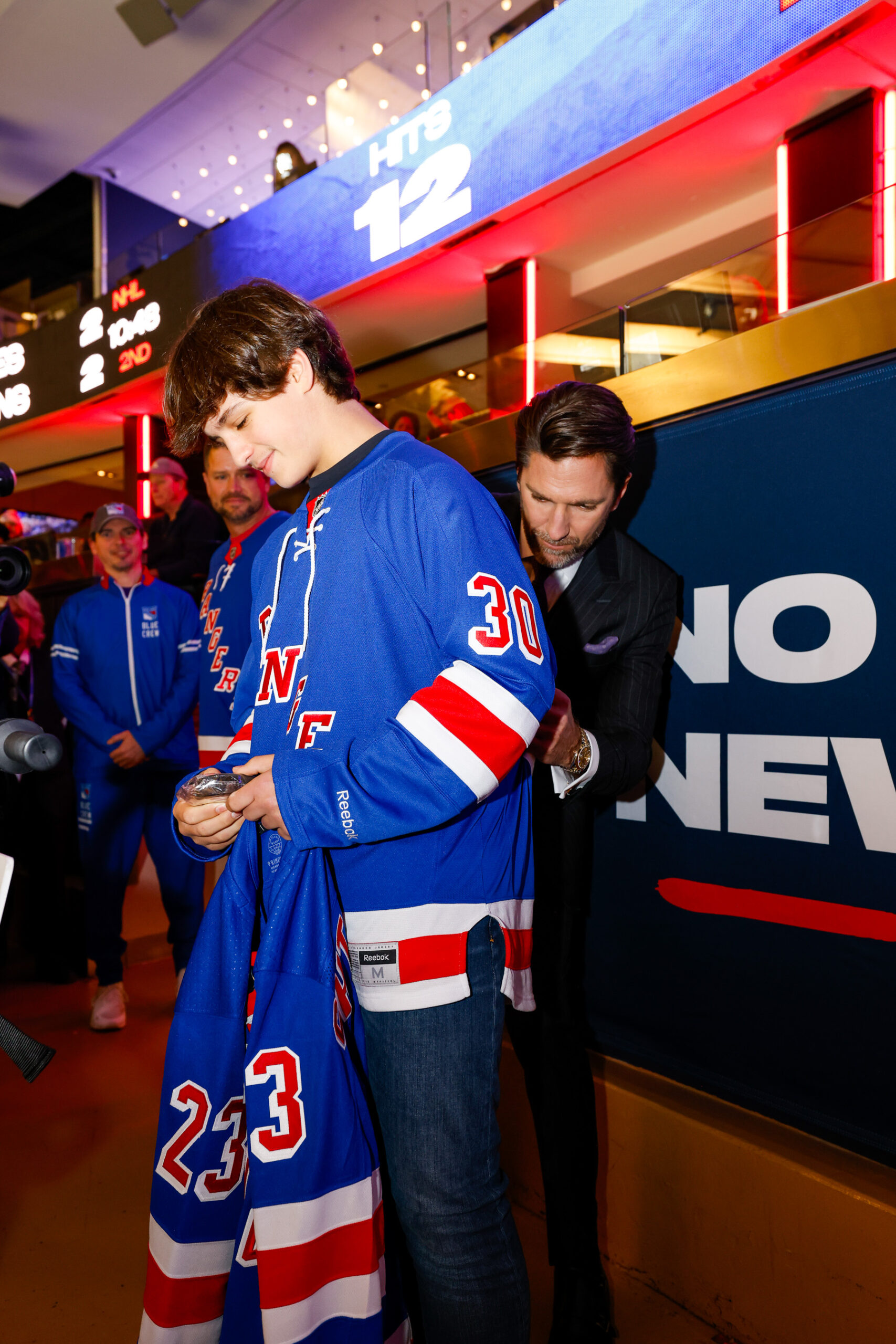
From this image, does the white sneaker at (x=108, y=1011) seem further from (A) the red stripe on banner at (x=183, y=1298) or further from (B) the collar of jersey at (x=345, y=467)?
(B) the collar of jersey at (x=345, y=467)

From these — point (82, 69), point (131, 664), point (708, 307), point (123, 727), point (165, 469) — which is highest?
point (82, 69)

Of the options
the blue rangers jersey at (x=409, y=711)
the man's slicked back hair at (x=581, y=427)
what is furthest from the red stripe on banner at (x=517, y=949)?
the man's slicked back hair at (x=581, y=427)

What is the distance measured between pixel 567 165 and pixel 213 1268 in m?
4.94

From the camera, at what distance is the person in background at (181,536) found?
3797 millimetres

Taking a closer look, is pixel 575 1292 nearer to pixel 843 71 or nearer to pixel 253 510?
pixel 253 510

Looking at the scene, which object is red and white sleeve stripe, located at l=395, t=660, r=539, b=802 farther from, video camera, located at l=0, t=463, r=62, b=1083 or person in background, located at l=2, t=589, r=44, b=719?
person in background, located at l=2, t=589, r=44, b=719

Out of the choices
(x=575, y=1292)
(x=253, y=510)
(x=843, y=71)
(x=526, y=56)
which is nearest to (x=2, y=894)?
(x=575, y=1292)

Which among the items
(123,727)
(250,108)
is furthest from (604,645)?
(250,108)

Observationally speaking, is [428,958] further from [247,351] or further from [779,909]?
[779,909]

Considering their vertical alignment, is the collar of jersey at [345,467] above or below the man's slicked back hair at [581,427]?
below

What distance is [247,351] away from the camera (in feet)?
3.01

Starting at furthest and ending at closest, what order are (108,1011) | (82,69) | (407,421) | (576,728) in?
1. (82,69)
2. (407,421)
3. (108,1011)
4. (576,728)

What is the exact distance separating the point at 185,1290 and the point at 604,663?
107 cm

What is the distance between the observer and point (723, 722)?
1.62m
